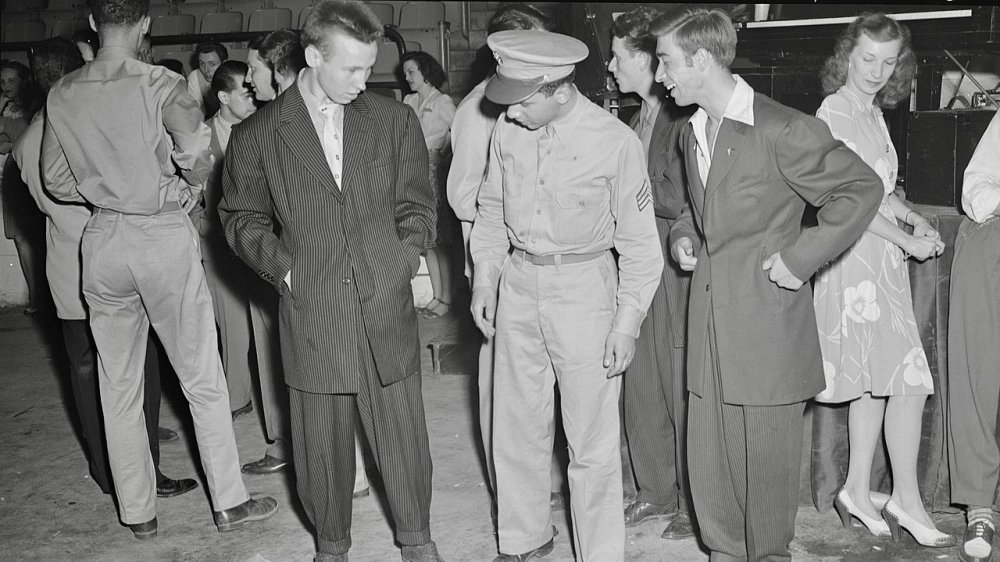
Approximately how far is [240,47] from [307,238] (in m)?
6.70

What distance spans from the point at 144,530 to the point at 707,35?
2.40 meters

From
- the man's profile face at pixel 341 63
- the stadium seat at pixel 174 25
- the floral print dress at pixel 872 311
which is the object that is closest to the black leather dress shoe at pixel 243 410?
the man's profile face at pixel 341 63

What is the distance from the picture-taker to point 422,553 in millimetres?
2844

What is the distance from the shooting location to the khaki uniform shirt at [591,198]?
2570 millimetres

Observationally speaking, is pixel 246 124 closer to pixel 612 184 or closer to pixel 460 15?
pixel 612 184

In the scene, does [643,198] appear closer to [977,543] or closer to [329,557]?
[329,557]

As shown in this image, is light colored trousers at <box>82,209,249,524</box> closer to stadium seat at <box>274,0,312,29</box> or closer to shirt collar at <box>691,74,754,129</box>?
shirt collar at <box>691,74,754,129</box>

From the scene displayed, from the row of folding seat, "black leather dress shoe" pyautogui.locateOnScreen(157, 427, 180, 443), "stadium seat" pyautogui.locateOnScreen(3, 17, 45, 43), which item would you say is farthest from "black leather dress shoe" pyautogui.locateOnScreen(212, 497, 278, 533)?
"stadium seat" pyautogui.locateOnScreen(3, 17, 45, 43)

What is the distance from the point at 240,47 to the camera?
8750mm

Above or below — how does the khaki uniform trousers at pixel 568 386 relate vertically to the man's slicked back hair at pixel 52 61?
below

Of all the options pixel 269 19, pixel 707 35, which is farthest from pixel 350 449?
pixel 269 19

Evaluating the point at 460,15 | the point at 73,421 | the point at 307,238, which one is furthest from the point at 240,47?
the point at 307,238

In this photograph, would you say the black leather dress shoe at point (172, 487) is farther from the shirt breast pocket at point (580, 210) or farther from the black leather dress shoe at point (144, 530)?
the shirt breast pocket at point (580, 210)

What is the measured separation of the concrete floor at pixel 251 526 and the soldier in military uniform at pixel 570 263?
0.47 m
